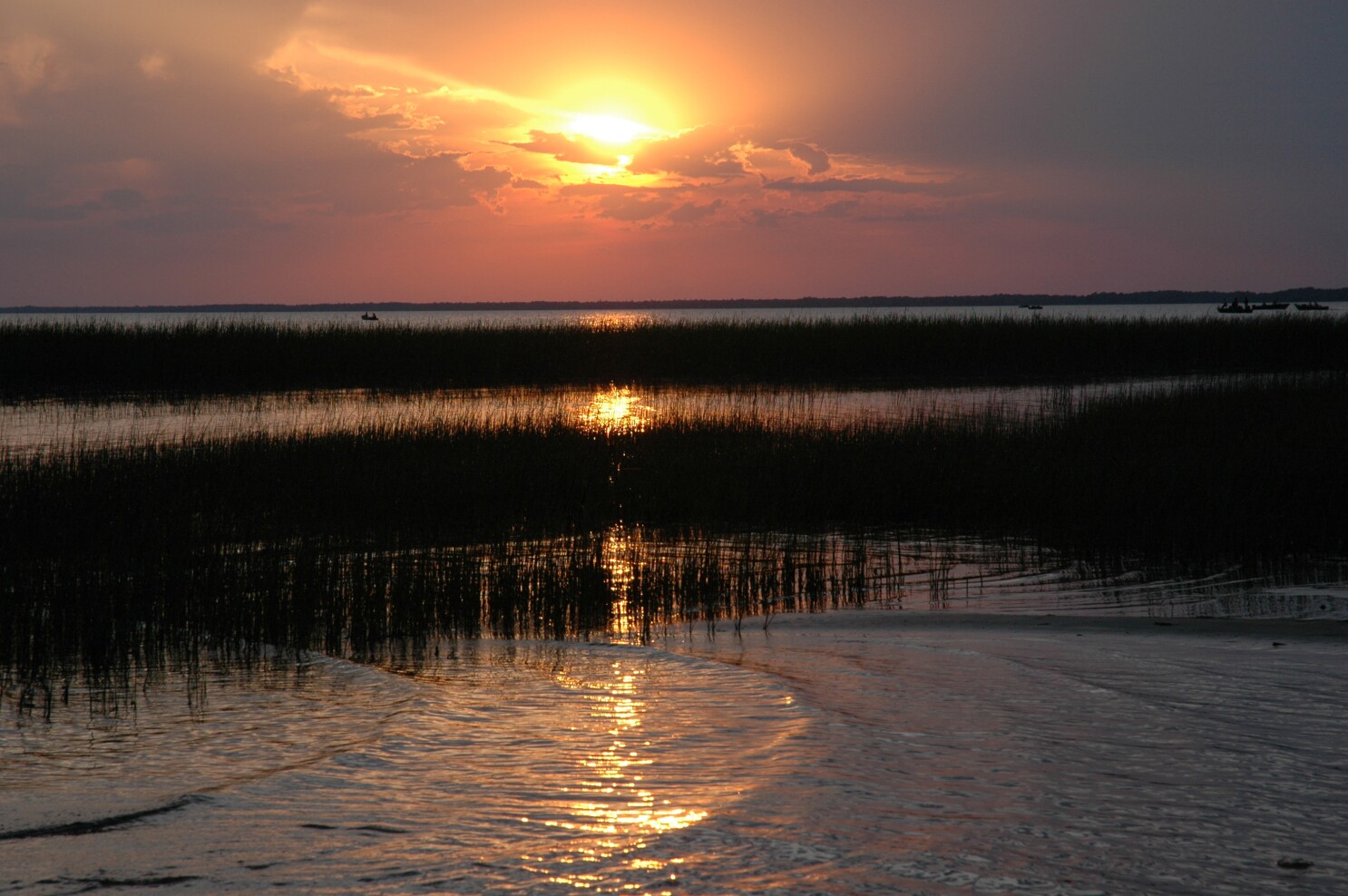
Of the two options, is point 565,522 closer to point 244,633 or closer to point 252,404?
point 244,633

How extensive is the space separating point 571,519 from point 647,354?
23.5 metres

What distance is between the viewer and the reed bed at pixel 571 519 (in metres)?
7.10

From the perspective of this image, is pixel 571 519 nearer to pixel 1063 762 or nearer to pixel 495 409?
pixel 1063 762

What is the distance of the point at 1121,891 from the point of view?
10.5 ft

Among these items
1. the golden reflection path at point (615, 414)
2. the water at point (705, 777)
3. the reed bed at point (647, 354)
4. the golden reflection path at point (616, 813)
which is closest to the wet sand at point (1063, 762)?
the water at point (705, 777)

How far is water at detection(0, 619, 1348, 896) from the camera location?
333 centimetres

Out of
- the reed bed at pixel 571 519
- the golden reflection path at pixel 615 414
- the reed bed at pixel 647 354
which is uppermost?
the reed bed at pixel 647 354

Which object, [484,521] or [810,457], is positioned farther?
[810,457]

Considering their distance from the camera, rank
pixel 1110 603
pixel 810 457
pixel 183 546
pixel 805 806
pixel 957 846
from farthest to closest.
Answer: pixel 810 457 < pixel 183 546 < pixel 1110 603 < pixel 805 806 < pixel 957 846

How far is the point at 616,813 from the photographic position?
12.3ft

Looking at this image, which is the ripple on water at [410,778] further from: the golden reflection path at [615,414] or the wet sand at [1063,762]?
the golden reflection path at [615,414]

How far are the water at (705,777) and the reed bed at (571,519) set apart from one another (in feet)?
4.05

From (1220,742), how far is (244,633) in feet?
17.5

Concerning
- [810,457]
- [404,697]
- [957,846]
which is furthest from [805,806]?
[810,457]
